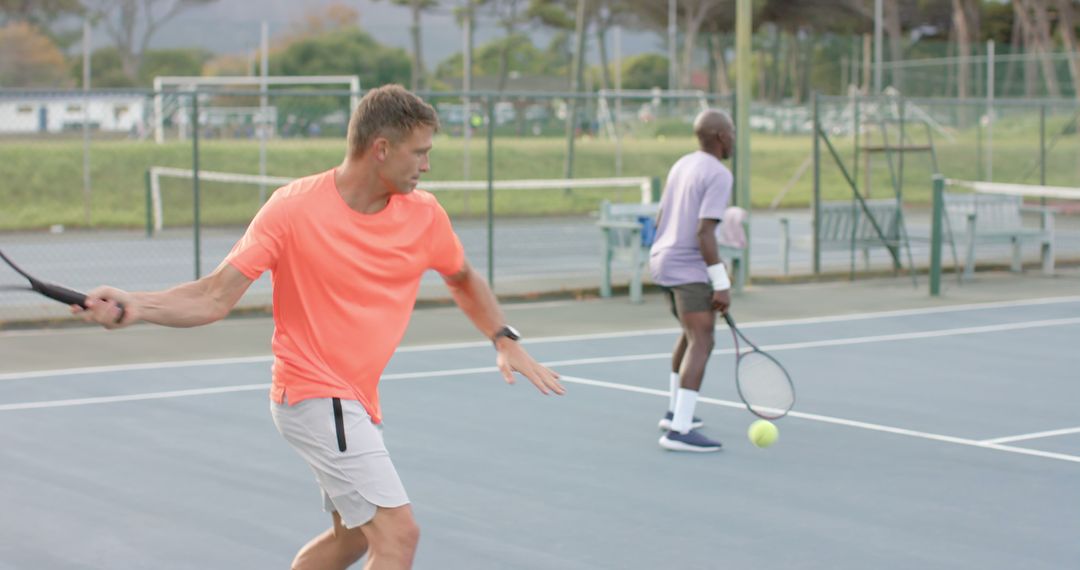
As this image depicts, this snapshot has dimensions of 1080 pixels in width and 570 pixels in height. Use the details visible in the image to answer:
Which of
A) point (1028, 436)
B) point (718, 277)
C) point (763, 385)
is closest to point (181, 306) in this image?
point (718, 277)

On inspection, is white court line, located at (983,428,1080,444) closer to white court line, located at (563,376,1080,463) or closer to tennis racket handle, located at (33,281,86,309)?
white court line, located at (563,376,1080,463)

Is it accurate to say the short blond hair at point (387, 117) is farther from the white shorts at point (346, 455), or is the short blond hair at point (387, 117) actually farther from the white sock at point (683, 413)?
the white sock at point (683, 413)

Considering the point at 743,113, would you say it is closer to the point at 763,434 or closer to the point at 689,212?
the point at 689,212

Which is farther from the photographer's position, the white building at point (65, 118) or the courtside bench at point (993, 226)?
the white building at point (65, 118)

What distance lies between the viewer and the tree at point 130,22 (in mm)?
39537

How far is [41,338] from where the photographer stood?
39.9 feet

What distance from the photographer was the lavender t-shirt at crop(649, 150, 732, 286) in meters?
7.86

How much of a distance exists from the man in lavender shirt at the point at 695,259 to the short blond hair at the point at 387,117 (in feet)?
12.8

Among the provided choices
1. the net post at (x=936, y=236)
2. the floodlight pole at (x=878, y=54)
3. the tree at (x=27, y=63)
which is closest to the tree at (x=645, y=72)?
the floodlight pole at (x=878, y=54)

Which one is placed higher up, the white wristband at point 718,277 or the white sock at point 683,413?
the white wristband at point 718,277

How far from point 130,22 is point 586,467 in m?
40.9

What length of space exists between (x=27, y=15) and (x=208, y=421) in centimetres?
4392

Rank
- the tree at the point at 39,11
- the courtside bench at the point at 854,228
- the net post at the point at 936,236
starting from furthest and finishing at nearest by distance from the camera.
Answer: the tree at the point at 39,11
the courtside bench at the point at 854,228
the net post at the point at 936,236

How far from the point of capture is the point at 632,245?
1451 cm
